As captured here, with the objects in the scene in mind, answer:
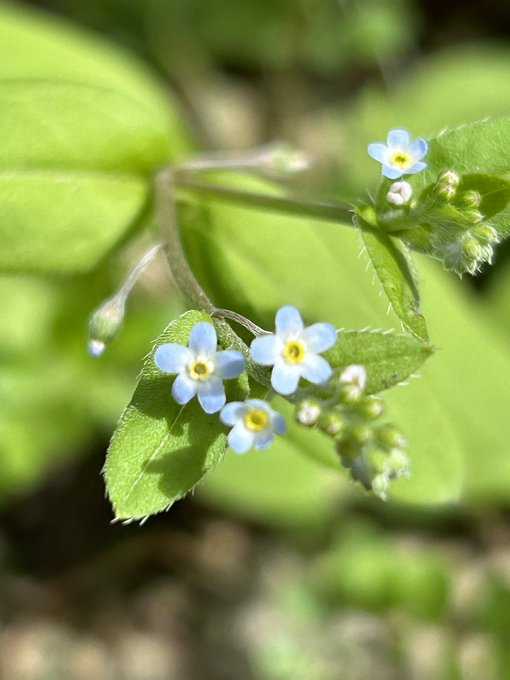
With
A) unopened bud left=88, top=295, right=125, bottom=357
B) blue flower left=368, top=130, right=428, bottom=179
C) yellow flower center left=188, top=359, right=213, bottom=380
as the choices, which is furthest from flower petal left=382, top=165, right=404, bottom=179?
unopened bud left=88, top=295, right=125, bottom=357

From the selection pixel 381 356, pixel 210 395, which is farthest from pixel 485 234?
pixel 210 395

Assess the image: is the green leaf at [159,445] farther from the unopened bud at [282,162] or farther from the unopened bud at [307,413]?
the unopened bud at [282,162]

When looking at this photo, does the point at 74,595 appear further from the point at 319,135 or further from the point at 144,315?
the point at 319,135

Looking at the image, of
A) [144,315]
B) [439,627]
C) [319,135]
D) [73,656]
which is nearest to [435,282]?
[144,315]

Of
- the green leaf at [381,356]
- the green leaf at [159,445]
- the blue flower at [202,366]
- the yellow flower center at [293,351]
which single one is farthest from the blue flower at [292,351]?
the green leaf at [159,445]

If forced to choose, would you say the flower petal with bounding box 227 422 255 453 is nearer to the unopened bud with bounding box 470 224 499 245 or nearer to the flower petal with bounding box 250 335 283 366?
the flower petal with bounding box 250 335 283 366
